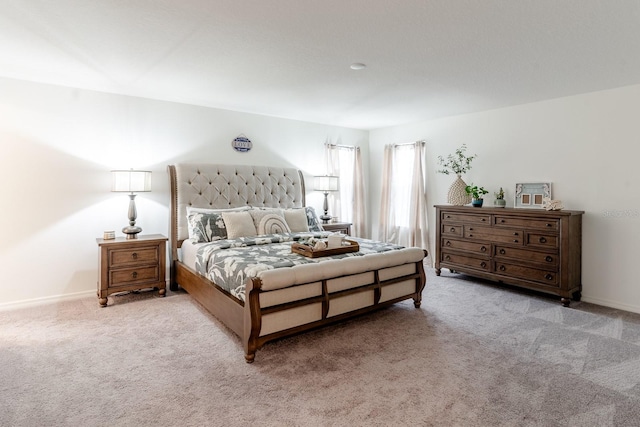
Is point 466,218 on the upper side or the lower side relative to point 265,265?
upper

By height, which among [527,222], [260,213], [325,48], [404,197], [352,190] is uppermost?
[325,48]

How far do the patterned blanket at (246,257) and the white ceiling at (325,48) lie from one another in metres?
1.72

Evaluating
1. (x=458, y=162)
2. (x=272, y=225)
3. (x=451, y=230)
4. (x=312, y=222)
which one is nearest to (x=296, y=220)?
(x=312, y=222)

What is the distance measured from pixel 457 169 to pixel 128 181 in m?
4.45

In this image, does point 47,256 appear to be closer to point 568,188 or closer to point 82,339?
point 82,339

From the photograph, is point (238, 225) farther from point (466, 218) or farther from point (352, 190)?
point (466, 218)

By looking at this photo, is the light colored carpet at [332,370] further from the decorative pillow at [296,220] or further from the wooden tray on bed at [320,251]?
the decorative pillow at [296,220]

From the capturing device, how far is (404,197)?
613cm

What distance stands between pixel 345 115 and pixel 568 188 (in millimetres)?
3072

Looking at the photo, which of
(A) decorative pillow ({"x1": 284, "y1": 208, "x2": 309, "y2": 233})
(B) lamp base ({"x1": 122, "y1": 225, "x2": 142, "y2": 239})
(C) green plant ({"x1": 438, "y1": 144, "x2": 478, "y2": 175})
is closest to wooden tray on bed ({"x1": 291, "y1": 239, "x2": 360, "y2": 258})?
(A) decorative pillow ({"x1": 284, "y1": 208, "x2": 309, "y2": 233})

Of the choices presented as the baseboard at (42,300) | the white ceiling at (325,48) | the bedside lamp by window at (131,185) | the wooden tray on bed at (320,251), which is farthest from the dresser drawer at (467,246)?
the baseboard at (42,300)

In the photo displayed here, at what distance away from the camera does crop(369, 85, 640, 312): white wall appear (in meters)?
3.76

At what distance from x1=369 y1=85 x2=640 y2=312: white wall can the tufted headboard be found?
9.44ft

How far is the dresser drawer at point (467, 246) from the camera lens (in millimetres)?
4577
